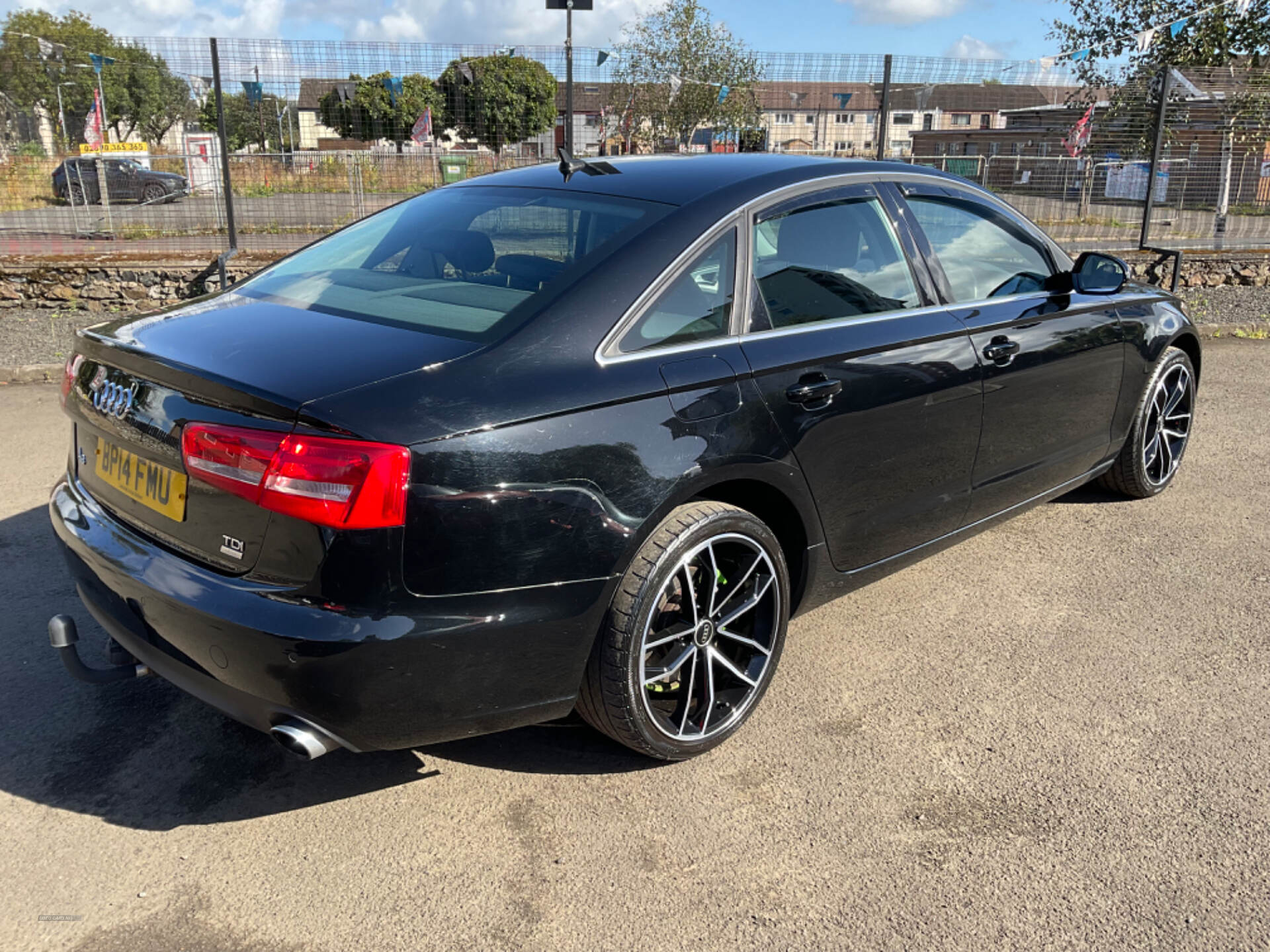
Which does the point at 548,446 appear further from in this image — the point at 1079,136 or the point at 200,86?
the point at 1079,136

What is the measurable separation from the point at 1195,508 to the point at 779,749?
125 inches

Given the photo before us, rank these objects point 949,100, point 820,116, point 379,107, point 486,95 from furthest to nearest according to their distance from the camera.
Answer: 1. point 820,116
2. point 949,100
3. point 486,95
4. point 379,107

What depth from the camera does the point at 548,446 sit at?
7.68 feet

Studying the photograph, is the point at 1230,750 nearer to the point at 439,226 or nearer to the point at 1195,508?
the point at 1195,508

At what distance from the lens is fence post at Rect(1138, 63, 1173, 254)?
1112 cm

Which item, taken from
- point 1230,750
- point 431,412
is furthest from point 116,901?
point 1230,750

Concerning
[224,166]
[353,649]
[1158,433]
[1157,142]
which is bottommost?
[1158,433]

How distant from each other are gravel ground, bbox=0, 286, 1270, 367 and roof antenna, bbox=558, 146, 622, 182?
419cm

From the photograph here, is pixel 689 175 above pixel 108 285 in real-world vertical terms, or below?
above

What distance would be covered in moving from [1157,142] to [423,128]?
8823 millimetres

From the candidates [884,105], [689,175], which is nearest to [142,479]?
[689,175]

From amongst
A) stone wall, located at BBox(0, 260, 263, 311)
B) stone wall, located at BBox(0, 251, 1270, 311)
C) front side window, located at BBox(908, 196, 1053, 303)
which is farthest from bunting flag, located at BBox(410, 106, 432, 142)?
front side window, located at BBox(908, 196, 1053, 303)

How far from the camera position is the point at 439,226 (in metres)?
3.23

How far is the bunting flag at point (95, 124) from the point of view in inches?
639
